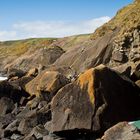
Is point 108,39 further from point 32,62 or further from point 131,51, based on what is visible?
point 32,62

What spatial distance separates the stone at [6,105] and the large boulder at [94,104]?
10.7m

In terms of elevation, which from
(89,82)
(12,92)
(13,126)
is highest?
(89,82)

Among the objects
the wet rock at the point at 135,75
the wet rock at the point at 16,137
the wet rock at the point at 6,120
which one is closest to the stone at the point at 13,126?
the wet rock at the point at 6,120

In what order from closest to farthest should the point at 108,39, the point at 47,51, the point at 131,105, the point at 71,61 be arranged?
the point at 131,105
the point at 108,39
the point at 71,61
the point at 47,51

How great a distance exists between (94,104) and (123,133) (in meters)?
7.14

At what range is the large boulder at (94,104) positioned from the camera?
30516 mm

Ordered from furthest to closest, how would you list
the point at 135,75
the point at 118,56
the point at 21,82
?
the point at 118,56, the point at 21,82, the point at 135,75

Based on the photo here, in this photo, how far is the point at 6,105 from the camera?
42781 mm

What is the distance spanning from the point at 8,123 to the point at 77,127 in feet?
31.3

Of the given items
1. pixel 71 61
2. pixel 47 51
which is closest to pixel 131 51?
pixel 71 61

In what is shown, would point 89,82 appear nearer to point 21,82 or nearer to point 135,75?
point 135,75

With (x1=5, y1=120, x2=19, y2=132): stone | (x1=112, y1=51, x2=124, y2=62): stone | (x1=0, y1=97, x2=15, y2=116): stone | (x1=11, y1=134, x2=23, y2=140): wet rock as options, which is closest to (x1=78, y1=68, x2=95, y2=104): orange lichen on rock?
(x1=11, y1=134, x2=23, y2=140): wet rock

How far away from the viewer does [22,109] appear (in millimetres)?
42500

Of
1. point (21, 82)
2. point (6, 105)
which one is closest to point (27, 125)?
point (6, 105)
